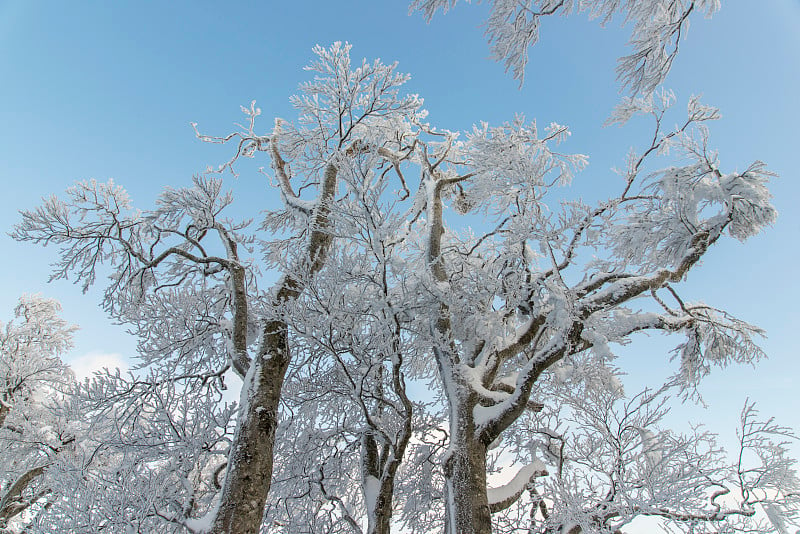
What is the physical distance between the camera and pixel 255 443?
15.2 feet

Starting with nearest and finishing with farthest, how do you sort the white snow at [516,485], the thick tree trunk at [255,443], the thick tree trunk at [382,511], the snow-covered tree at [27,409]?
the thick tree trunk at [255,443] → the thick tree trunk at [382,511] → the white snow at [516,485] → the snow-covered tree at [27,409]

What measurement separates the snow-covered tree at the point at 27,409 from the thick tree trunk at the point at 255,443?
21.4 ft

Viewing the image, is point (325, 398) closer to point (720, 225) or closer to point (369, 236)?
point (369, 236)

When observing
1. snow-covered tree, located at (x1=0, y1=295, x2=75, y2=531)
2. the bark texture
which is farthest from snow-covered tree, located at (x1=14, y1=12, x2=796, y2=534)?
snow-covered tree, located at (x1=0, y1=295, x2=75, y2=531)

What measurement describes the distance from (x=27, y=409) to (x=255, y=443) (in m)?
9.13

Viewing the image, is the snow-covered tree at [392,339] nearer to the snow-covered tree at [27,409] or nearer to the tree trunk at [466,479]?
the tree trunk at [466,479]

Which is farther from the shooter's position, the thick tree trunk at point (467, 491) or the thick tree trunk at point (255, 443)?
the thick tree trunk at point (467, 491)

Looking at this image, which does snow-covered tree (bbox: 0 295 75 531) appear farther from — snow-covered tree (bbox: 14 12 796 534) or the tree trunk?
the tree trunk

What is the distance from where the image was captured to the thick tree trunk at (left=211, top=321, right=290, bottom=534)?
13.7ft

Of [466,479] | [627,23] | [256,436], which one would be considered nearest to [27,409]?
[256,436]

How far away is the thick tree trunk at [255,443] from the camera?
13.7 ft

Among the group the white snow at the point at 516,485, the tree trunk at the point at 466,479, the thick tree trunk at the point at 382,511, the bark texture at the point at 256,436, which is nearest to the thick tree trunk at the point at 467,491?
the tree trunk at the point at 466,479

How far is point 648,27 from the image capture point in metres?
4.31

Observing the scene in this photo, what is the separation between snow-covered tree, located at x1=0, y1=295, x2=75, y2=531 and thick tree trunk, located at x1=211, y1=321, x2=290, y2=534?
257 inches
